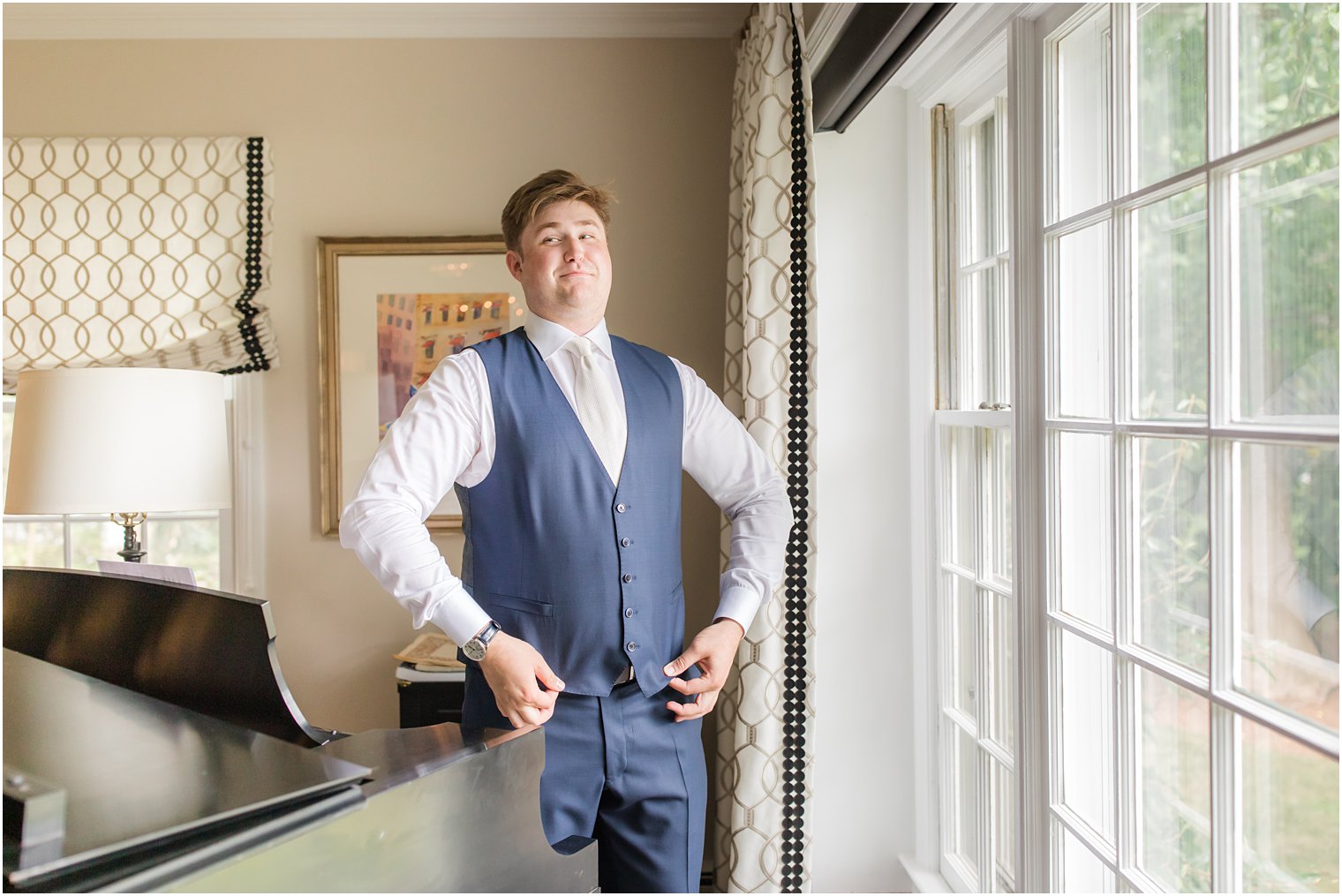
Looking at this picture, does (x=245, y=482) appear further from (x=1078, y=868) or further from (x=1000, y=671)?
(x=1078, y=868)

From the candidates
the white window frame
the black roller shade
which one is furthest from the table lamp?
the black roller shade

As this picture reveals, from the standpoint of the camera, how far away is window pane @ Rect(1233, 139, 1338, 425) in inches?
36.2

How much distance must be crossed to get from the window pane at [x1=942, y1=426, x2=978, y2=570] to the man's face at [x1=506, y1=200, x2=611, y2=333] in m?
0.94

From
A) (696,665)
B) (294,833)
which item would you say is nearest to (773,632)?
(696,665)

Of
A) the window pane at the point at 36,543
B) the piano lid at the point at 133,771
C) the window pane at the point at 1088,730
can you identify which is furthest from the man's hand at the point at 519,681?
the window pane at the point at 36,543

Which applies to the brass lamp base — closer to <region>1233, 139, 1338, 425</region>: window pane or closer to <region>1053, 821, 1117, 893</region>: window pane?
<region>1053, 821, 1117, 893</region>: window pane

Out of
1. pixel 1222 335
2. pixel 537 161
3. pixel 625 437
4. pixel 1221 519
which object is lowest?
pixel 1221 519

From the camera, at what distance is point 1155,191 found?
121 cm

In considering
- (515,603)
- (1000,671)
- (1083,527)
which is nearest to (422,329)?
(515,603)

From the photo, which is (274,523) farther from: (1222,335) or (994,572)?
(1222,335)

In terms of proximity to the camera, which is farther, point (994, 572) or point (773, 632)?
point (773, 632)

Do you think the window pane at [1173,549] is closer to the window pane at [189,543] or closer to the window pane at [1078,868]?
the window pane at [1078,868]

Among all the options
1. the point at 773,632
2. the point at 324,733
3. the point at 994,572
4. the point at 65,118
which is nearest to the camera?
the point at 324,733

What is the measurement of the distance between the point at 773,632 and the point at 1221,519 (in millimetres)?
1152
